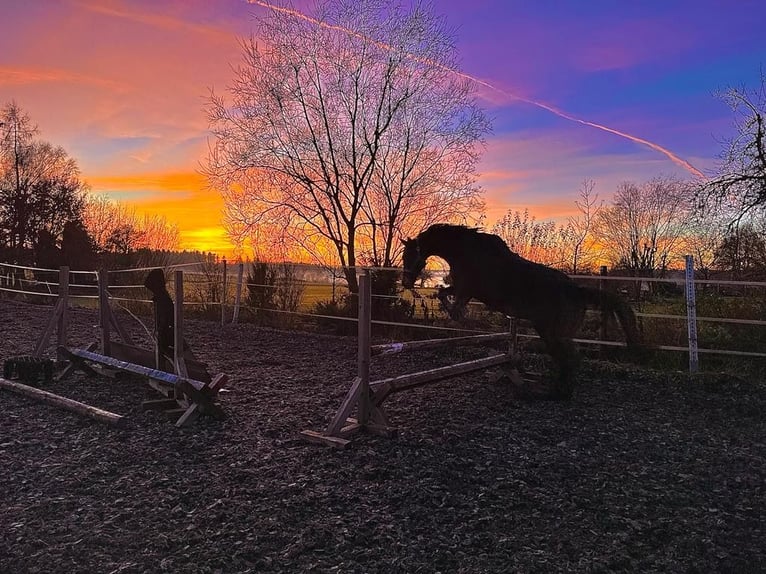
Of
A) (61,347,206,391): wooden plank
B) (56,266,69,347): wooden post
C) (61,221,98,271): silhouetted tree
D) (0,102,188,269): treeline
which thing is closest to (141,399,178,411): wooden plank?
(61,347,206,391): wooden plank

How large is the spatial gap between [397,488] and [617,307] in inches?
151

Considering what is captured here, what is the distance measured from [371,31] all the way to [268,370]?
8146mm

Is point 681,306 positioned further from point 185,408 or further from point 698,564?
point 185,408

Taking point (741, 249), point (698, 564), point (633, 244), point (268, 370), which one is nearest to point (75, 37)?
point (268, 370)

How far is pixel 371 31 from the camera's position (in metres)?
11.7

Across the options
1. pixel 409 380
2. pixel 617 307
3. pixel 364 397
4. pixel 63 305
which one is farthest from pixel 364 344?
pixel 63 305

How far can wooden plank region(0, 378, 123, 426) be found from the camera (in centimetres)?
480

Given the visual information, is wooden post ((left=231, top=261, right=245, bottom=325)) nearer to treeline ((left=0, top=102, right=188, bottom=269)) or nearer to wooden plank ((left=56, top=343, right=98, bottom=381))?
wooden plank ((left=56, top=343, right=98, bottom=381))

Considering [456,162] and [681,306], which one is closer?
[681,306]

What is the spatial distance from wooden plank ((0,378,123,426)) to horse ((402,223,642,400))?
3634 millimetres

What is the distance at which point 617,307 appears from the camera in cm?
609

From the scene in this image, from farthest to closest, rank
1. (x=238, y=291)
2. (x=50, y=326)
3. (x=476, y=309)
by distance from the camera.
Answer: (x=238, y=291) → (x=476, y=309) → (x=50, y=326)

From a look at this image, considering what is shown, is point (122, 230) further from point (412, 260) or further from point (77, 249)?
point (412, 260)

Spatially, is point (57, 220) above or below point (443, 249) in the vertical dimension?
above
